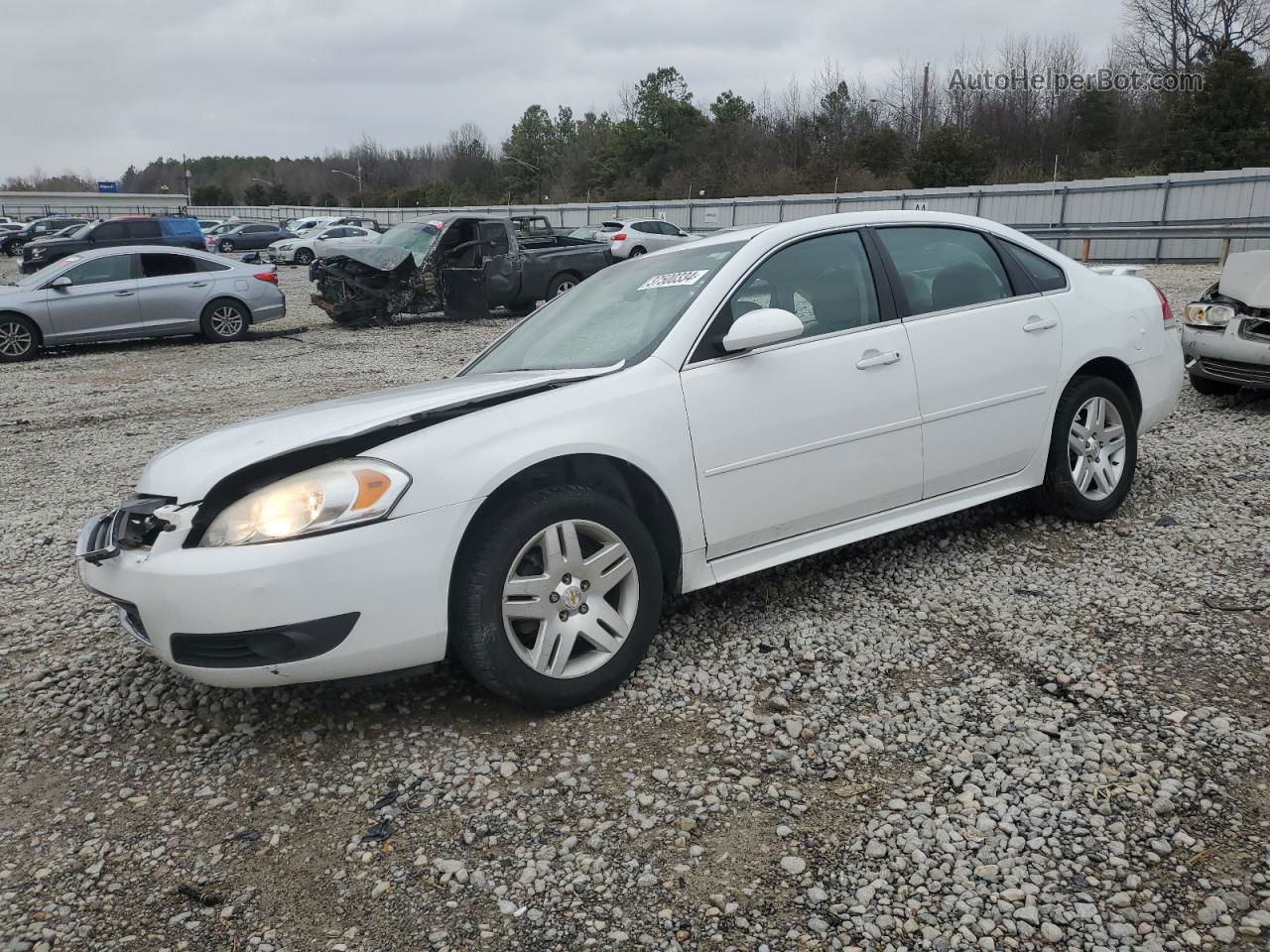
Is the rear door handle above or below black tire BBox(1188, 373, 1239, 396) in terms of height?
above

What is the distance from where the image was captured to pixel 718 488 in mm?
3498

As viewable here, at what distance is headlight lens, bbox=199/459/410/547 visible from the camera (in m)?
2.88

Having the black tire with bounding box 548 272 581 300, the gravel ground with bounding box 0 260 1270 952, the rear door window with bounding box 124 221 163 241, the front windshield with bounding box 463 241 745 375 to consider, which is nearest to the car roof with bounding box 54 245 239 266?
the black tire with bounding box 548 272 581 300

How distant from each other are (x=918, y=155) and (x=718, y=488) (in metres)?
40.5

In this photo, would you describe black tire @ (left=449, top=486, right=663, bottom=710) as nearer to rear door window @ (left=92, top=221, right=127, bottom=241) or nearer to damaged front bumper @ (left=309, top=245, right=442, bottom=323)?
damaged front bumper @ (left=309, top=245, right=442, bottom=323)

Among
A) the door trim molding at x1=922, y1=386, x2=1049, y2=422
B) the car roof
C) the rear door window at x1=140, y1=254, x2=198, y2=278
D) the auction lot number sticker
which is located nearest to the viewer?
the auction lot number sticker

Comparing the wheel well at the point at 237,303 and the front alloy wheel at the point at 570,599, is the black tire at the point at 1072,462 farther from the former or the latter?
the wheel well at the point at 237,303

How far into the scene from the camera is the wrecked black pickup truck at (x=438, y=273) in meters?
15.9

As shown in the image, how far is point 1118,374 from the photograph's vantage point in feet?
16.0

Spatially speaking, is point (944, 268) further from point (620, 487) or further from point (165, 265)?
point (165, 265)

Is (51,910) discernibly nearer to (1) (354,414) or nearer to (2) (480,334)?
(1) (354,414)

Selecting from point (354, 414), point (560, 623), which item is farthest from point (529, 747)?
point (354, 414)

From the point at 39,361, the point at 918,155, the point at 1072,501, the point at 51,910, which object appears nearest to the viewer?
the point at 51,910

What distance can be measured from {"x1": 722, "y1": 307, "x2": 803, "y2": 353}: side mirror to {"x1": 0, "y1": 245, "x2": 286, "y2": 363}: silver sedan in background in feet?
42.7
